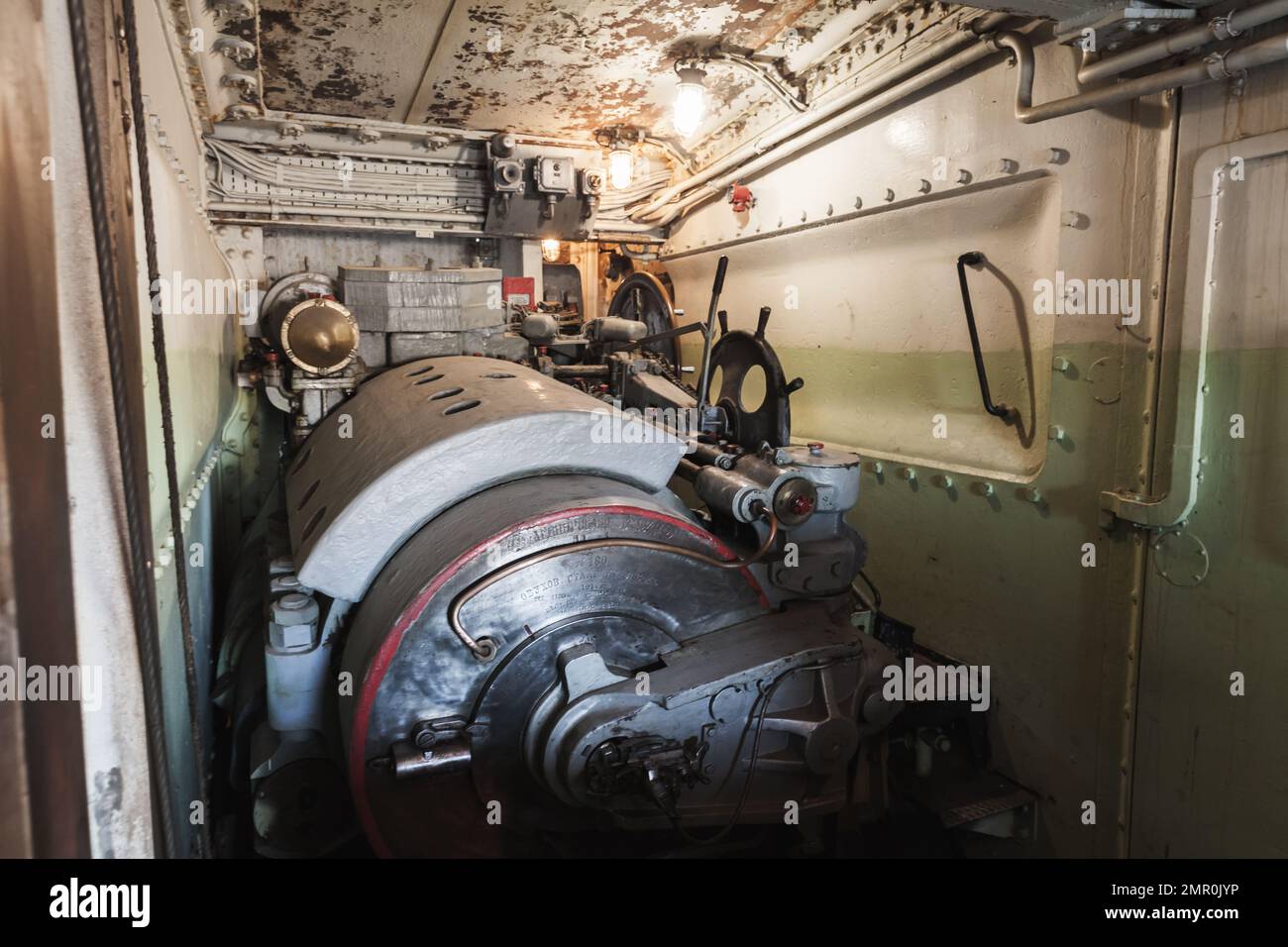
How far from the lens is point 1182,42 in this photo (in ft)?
6.95

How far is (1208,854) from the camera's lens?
7.65 ft

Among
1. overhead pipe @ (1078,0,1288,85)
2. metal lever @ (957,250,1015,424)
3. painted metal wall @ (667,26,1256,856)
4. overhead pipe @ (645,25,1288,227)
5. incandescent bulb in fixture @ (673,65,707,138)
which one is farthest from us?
incandescent bulb in fixture @ (673,65,707,138)

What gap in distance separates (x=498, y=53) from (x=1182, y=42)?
3.16 meters

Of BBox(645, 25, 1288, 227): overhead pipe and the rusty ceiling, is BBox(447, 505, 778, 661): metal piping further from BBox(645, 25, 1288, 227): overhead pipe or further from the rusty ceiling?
the rusty ceiling

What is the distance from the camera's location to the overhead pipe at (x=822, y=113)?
3.03 metres

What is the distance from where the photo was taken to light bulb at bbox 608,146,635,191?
5.66 meters

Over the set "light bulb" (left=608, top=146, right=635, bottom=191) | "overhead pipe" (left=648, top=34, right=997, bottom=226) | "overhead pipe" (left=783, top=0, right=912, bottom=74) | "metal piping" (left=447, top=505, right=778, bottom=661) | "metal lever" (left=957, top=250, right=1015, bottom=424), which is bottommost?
"metal piping" (left=447, top=505, right=778, bottom=661)

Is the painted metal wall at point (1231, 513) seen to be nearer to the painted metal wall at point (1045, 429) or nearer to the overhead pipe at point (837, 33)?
the painted metal wall at point (1045, 429)

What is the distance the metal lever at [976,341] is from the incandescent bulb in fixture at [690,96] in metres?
1.86

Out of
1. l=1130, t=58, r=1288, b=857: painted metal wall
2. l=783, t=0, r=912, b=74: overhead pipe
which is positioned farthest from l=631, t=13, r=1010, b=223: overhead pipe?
l=1130, t=58, r=1288, b=857: painted metal wall

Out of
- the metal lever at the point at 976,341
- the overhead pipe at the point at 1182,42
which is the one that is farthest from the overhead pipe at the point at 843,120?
the metal lever at the point at 976,341

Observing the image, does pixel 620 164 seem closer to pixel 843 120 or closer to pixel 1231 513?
pixel 843 120

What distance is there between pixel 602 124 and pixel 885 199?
2.53 metres

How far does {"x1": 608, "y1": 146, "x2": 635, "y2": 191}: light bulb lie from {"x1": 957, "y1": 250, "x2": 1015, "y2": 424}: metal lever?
3077 millimetres
